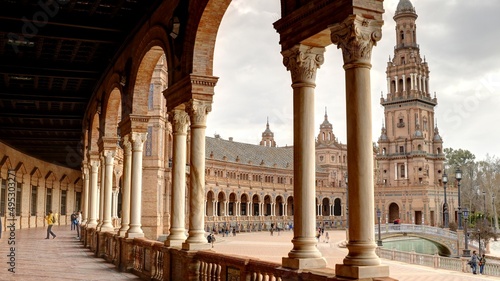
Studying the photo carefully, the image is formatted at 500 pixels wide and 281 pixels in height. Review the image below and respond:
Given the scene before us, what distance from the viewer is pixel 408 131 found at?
93.8 metres

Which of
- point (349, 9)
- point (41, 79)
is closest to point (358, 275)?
point (349, 9)

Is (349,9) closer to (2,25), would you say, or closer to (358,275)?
(358,275)

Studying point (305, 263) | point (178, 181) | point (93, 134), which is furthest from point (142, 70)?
point (305, 263)

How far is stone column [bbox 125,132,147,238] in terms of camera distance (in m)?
15.3

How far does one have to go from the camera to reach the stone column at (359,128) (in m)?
6.15

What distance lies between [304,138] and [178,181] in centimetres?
517

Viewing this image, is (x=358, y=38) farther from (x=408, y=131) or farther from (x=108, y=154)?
(x=408, y=131)

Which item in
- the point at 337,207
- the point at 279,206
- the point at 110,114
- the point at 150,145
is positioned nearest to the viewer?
the point at 110,114

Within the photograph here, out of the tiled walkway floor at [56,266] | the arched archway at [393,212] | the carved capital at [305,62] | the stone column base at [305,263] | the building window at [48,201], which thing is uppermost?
the carved capital at [305,62]

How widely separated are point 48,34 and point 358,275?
1210cm

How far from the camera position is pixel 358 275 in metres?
5.82

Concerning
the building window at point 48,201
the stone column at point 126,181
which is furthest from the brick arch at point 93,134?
the building window at point 48,201

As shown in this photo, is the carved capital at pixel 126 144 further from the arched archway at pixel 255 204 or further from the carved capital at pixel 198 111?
the arched archway at pixel 255 204

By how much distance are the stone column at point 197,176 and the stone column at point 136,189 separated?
4853 millimetres
